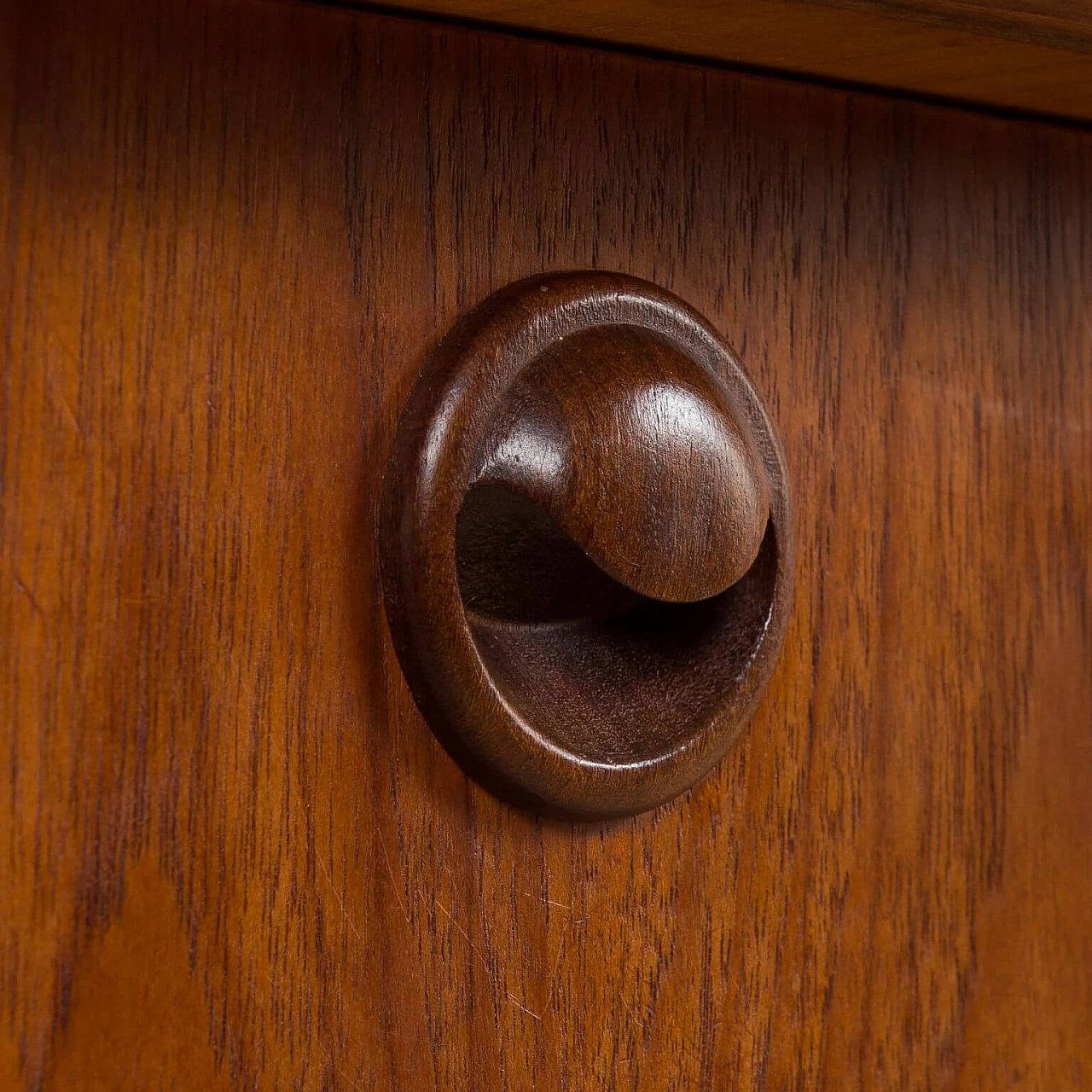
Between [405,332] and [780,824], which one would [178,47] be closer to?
[405,332]

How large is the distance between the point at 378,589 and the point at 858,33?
181 millimetres

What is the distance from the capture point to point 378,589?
316 millimetres

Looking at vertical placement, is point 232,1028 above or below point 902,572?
below

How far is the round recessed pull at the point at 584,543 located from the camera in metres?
0.31

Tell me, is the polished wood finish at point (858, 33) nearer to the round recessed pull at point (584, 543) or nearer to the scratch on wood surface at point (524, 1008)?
the round recessed pull at point (584, 543)

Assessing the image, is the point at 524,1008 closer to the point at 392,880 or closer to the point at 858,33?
the point at 392,880

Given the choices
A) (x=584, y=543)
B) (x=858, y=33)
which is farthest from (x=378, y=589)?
(x=858, y=33)

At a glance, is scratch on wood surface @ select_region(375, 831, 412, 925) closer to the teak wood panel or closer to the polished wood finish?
the teak wood panel

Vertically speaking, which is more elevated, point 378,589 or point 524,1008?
point 378,589

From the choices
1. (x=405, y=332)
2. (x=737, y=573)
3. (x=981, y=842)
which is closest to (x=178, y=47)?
(x=405, y=332)

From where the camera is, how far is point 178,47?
29cm

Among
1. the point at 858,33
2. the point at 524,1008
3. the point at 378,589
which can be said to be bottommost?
the point at 524,1008


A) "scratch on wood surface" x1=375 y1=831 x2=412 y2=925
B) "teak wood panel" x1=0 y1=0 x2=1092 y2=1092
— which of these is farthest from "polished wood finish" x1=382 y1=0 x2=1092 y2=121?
"scratch on wood surface" x1=375 y1=831 x2=412 y2=925

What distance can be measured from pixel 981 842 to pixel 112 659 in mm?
273
